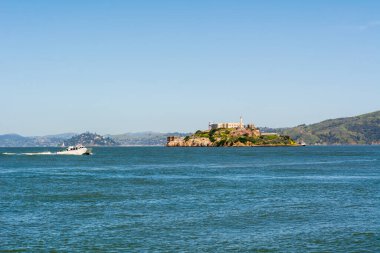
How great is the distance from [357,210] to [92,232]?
3140 cm

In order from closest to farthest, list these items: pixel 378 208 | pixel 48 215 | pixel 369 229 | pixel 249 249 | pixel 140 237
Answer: pixel 249 249 < pixel 140 237 < pixel 369 229 < pixel 48 215 < pixel 378 208

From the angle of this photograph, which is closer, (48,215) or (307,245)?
(307,245)

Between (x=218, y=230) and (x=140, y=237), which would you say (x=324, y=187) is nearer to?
(x=218, y=230)

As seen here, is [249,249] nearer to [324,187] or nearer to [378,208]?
[378,208]

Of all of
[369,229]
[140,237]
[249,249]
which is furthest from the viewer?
[369,229]

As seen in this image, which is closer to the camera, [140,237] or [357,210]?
[140,237]

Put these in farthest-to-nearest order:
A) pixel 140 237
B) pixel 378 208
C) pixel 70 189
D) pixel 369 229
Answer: pixel 70 189 < pixel 378 208 < pixel 369 229 < pixel 140 237

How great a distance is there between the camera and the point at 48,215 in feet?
191

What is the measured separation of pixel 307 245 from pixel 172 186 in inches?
2094

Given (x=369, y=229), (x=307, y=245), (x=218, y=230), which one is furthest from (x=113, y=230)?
(x=369, y=229)

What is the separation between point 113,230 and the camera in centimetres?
4916

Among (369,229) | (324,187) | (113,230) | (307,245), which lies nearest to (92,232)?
(113,230)

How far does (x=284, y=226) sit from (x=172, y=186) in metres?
45.6

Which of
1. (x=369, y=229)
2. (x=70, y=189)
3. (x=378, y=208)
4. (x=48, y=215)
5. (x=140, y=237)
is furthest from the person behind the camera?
(x=70, y=189)
